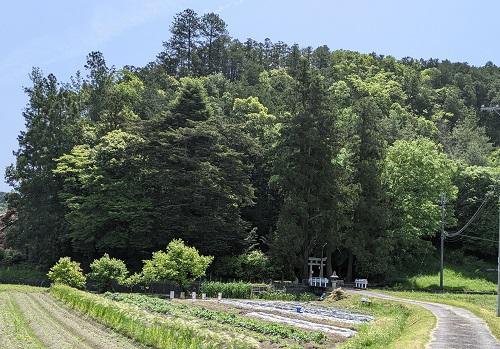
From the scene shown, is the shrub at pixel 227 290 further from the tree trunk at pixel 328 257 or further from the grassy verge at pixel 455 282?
the grassy verge at pixel 455 282

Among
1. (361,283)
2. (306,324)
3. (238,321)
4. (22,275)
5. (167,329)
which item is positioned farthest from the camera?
(22,275)

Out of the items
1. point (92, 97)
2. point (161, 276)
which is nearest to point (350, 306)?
point (161, 276)

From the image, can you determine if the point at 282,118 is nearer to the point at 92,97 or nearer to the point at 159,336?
the point at 92,97

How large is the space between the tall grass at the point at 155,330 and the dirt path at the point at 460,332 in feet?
21.8

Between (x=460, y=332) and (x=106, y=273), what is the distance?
27.5 metres

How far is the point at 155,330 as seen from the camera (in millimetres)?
16906

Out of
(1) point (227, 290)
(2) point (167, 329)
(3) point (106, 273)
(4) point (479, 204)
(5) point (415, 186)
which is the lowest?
(1) point (227, 290)

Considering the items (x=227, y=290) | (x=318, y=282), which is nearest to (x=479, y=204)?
(x=318, y=282)

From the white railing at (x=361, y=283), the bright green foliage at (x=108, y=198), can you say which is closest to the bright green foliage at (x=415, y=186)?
the white railing at (x=361, y=283)

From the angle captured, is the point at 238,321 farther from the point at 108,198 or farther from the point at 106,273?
the point at 108,198

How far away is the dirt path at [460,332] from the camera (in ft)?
56.5

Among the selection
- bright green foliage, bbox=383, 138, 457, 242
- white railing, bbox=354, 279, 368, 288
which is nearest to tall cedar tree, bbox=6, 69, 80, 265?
white railing, bbox=354, 279, 368, 288

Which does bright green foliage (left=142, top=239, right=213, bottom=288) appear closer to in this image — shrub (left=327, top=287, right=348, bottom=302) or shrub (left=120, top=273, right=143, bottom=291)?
shrub (left=120, top=273, right=143, bottom=291)

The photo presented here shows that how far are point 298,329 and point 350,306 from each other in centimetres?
1483
